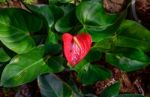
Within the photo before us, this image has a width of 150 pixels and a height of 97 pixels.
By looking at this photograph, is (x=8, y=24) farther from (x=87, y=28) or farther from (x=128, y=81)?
(x=128, y=81)

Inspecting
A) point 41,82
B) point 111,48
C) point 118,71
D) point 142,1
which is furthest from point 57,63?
point 142,1

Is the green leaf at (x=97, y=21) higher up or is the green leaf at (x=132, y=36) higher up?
the green leaf at (x=97, y=21)

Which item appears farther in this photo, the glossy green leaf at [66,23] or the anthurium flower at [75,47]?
the glossy green leaf at [66,23]

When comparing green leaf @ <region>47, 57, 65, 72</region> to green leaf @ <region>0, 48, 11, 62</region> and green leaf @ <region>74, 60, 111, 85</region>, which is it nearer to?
green leaf @ <region>74, 60, 111, 85</region>

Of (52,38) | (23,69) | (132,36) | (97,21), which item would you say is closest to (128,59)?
(132,36)

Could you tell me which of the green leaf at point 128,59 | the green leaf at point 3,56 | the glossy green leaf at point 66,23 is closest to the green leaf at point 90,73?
the green leaf at point 128,59

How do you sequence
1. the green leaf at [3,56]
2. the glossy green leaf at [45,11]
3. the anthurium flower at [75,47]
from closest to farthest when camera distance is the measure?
the anthurium flower at [75,47]
the glossy green leaf at [45,11]
the green leaf at [3,56]

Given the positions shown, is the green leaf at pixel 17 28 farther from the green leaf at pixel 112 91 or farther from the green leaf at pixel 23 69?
the green leaf at pixel 112 91

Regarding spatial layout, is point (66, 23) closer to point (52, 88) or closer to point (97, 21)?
point (97, 21)
